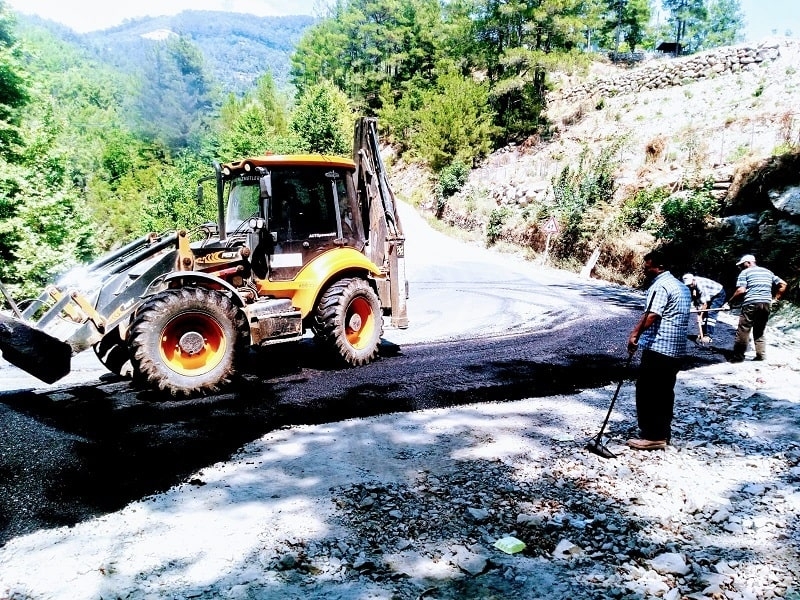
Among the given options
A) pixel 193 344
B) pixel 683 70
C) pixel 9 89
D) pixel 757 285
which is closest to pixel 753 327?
pixel 757 285

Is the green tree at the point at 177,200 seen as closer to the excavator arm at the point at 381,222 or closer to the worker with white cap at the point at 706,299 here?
the excavator arm at the point at 381,222

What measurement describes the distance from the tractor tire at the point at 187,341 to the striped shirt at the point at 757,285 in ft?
22.7

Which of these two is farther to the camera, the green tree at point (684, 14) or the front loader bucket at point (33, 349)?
the green tree at point (684, 14)

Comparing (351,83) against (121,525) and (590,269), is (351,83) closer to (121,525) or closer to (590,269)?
(590,269)

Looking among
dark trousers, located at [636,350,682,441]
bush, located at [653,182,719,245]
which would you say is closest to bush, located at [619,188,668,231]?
bush, located at [653,182,719,245]

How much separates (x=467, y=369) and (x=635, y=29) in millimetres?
62227

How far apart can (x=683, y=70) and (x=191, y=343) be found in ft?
109

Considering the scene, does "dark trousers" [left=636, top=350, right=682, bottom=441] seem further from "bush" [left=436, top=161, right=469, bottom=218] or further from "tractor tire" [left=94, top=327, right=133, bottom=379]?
"bush" [left=436, top=161, right=469, bottom=218]

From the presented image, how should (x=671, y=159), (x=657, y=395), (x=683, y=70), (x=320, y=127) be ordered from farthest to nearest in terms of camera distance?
(x=320, y=127) < (x=683, y=70) < (x=671, y=159) < (x=657, y=395)

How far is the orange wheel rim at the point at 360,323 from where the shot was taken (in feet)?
24.3

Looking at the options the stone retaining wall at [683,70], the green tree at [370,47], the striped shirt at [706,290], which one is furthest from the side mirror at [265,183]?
the green tree at [370,47]

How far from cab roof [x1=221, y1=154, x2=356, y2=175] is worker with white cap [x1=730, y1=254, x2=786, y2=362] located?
5921 millimetres

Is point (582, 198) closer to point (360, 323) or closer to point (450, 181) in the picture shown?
point (450, 181)

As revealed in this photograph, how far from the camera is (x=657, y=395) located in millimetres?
4711
